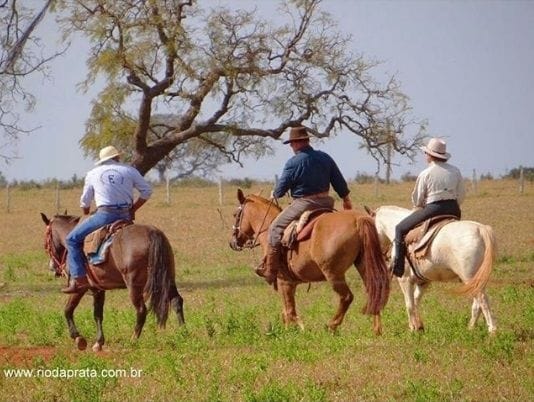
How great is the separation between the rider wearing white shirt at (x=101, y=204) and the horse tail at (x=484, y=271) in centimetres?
401

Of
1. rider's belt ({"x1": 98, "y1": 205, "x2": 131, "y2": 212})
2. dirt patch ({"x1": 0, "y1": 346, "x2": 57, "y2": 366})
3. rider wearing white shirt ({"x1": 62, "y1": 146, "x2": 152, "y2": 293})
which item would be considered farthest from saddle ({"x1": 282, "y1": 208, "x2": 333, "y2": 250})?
dirt patch ({"x1": 0, "y1": 346, "x2": 57, "y2": 366})

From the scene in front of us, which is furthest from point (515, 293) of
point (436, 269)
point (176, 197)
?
point (176, 197)

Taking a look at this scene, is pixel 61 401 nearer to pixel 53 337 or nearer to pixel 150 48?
pixel 53 337

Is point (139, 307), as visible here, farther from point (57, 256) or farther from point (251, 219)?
point (251, 219)

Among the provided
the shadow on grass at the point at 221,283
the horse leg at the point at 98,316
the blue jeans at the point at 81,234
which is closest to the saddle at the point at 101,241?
the blue jeans at the point at 81,234

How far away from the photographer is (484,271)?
12.4 metres

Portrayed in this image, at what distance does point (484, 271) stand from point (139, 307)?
12.5 ft

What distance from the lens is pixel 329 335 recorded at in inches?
486

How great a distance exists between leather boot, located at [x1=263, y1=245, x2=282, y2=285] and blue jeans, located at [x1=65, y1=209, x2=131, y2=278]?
5.85 ft

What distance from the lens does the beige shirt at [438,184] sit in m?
13.4

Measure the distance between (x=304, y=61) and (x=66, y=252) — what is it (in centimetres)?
1165

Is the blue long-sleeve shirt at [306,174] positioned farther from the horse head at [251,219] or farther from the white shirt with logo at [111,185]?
the white shirt with logo at [111,185]

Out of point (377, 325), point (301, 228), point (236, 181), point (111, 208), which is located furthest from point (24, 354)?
point (236, 181)

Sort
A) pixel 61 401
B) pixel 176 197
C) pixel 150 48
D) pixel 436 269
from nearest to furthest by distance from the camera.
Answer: pixel 61 401 < pixel 436 269 < pixel 150 48 < pixel 176 197
